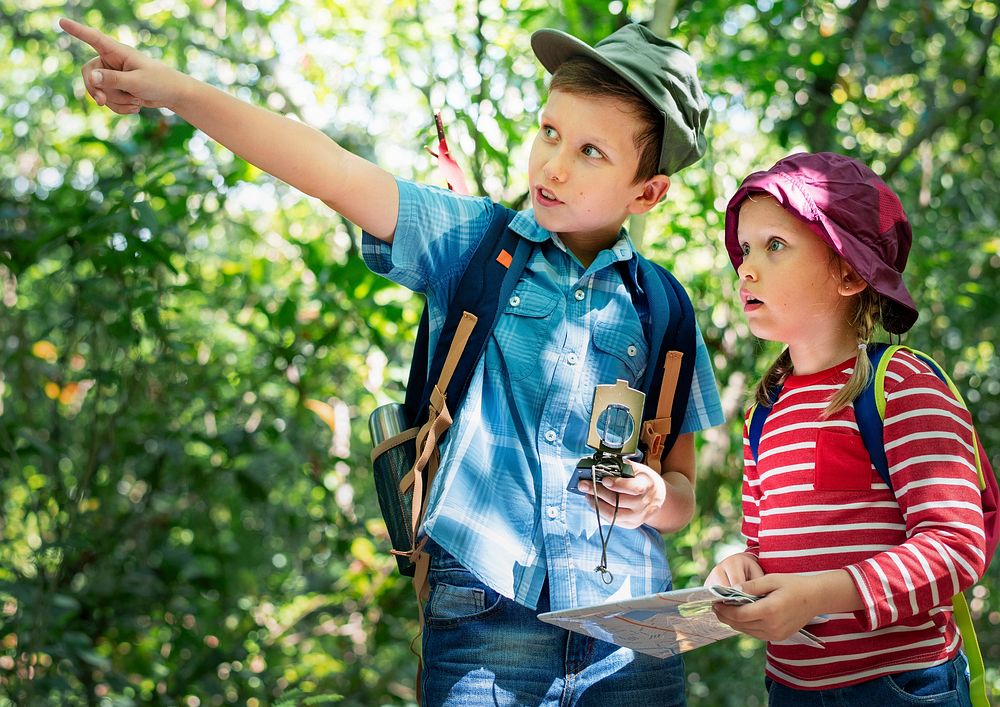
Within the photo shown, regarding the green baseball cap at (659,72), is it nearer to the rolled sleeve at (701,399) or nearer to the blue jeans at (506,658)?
the rolled sleeve at (701,399)

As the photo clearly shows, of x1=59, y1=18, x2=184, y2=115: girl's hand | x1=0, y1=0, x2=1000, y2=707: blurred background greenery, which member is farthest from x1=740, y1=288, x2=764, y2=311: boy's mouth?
x1=0, y1=0, x2=1000, y2=707: blurred background greenery

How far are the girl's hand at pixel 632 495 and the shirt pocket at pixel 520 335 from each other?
0.23 meters

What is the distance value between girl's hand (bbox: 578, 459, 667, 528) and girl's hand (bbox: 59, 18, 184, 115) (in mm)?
822

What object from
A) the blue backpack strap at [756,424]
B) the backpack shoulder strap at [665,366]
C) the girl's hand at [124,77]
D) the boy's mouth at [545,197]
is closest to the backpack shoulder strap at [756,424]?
the blue backpack strap at [756,424]

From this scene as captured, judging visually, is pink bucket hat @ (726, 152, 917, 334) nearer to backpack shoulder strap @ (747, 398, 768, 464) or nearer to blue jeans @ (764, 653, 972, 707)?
backpack shoulder strap @ (747, 398, 768, 464)

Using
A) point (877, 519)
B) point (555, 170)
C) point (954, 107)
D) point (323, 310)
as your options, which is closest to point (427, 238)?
point (555, 170)

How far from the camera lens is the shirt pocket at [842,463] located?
156 cm

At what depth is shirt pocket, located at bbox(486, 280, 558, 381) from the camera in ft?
5.46

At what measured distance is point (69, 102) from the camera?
457 cm

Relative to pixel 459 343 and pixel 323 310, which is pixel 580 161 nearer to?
pixel 459 343

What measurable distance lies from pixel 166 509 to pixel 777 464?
324 centimetres

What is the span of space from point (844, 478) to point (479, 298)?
640mm

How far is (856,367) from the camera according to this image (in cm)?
160

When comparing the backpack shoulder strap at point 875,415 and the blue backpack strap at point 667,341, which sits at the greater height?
the backpack shoulder strap at point 875,415
